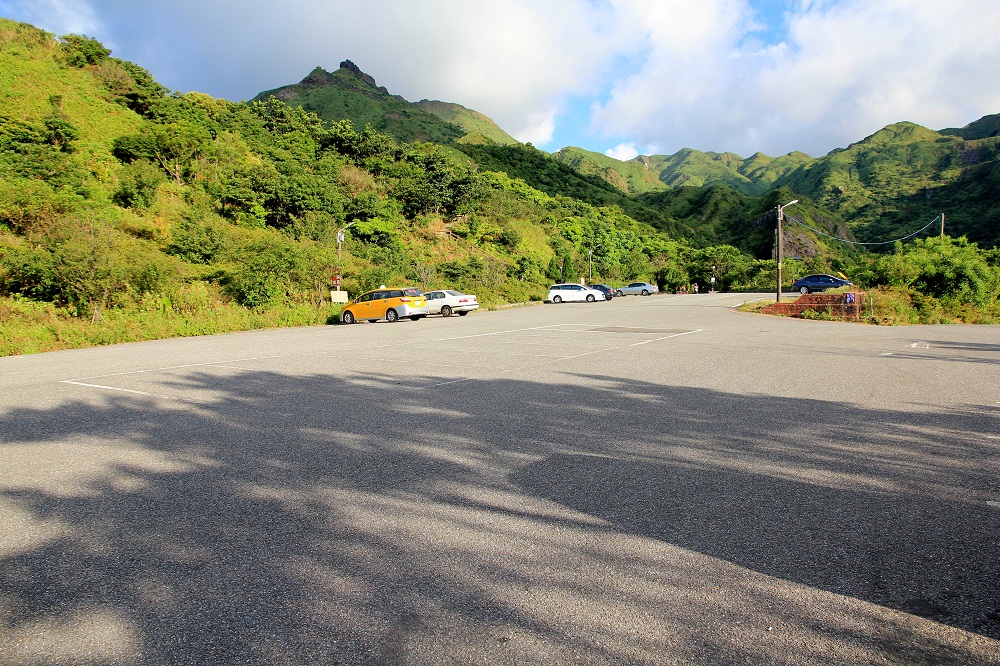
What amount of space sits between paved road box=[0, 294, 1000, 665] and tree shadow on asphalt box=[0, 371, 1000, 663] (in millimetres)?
20

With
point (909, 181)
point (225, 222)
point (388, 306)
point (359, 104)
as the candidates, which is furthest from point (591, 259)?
point (909, 181)

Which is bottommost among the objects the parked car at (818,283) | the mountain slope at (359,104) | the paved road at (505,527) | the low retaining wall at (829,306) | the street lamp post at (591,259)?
the paved road at (505,527)

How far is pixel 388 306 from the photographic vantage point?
2800 centimetres

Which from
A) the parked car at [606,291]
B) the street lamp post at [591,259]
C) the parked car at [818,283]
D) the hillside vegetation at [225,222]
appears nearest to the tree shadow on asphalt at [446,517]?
the hillside vegetation at [225,222]

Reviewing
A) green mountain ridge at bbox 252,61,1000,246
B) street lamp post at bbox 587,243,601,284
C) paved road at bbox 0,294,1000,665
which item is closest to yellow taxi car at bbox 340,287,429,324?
paved road at bbox 0,294,1000,665

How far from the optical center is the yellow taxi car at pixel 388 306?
27969 millimetres

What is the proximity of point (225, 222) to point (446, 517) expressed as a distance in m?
39.3

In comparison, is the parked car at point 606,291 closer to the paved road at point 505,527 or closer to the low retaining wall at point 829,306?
the low retaining wall at point 829,306

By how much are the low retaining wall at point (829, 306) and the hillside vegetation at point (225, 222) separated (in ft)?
13.9

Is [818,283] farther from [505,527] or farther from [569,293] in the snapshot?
[505,527]

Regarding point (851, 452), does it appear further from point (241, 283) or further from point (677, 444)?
point (241, 283)

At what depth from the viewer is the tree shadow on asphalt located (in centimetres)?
273

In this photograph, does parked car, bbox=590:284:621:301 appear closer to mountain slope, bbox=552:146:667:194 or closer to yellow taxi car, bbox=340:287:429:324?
yellow taxi car, bbox=340:287:429:324

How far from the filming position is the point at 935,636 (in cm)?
260
